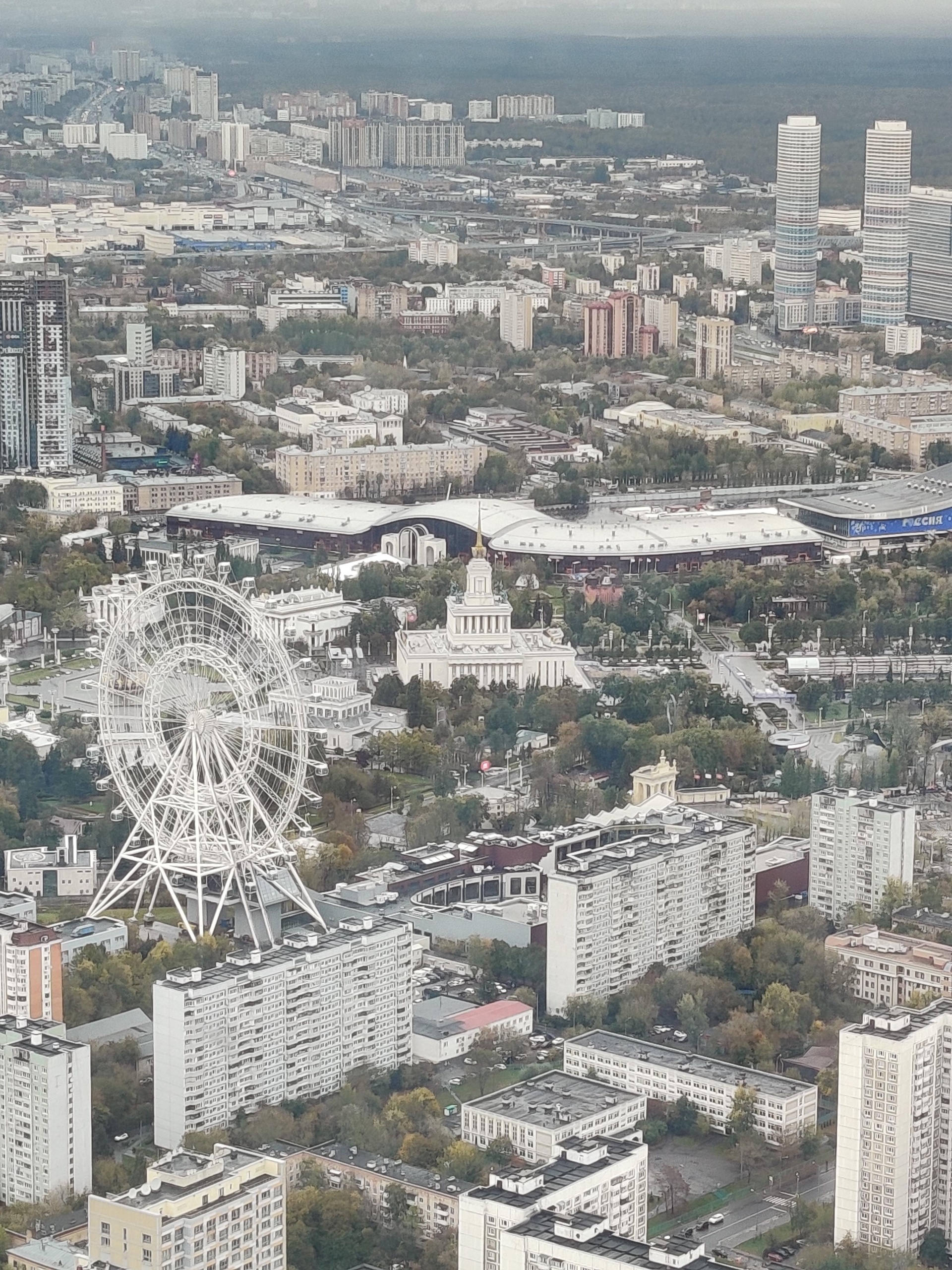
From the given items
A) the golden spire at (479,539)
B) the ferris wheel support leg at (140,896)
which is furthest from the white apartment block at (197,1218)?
the golden spire at (479,539)

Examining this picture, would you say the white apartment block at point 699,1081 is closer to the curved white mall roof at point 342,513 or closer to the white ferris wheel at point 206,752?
the white ferris wheel at point 206,752

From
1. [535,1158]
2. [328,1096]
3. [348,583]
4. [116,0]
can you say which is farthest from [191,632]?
[116,0]

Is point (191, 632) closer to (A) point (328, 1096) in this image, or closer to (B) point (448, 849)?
(B) point (448, 849)

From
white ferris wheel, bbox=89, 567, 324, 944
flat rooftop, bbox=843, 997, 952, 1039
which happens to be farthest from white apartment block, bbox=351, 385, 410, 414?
flat rooftop, bbox=843, 997, 952, 1039

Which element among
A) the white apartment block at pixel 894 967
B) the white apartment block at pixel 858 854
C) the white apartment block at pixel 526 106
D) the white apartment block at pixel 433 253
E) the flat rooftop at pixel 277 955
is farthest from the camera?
the white apartment block at pixel 526 106

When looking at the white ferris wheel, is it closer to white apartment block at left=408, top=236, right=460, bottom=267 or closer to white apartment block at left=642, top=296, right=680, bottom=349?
white apartment block at left=642, top=296, right=680, bottom=349

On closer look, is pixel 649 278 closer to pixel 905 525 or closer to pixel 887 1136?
pixel 905 525

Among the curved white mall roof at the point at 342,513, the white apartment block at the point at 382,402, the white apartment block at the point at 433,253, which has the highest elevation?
the white apartment block at the point at 433,253
